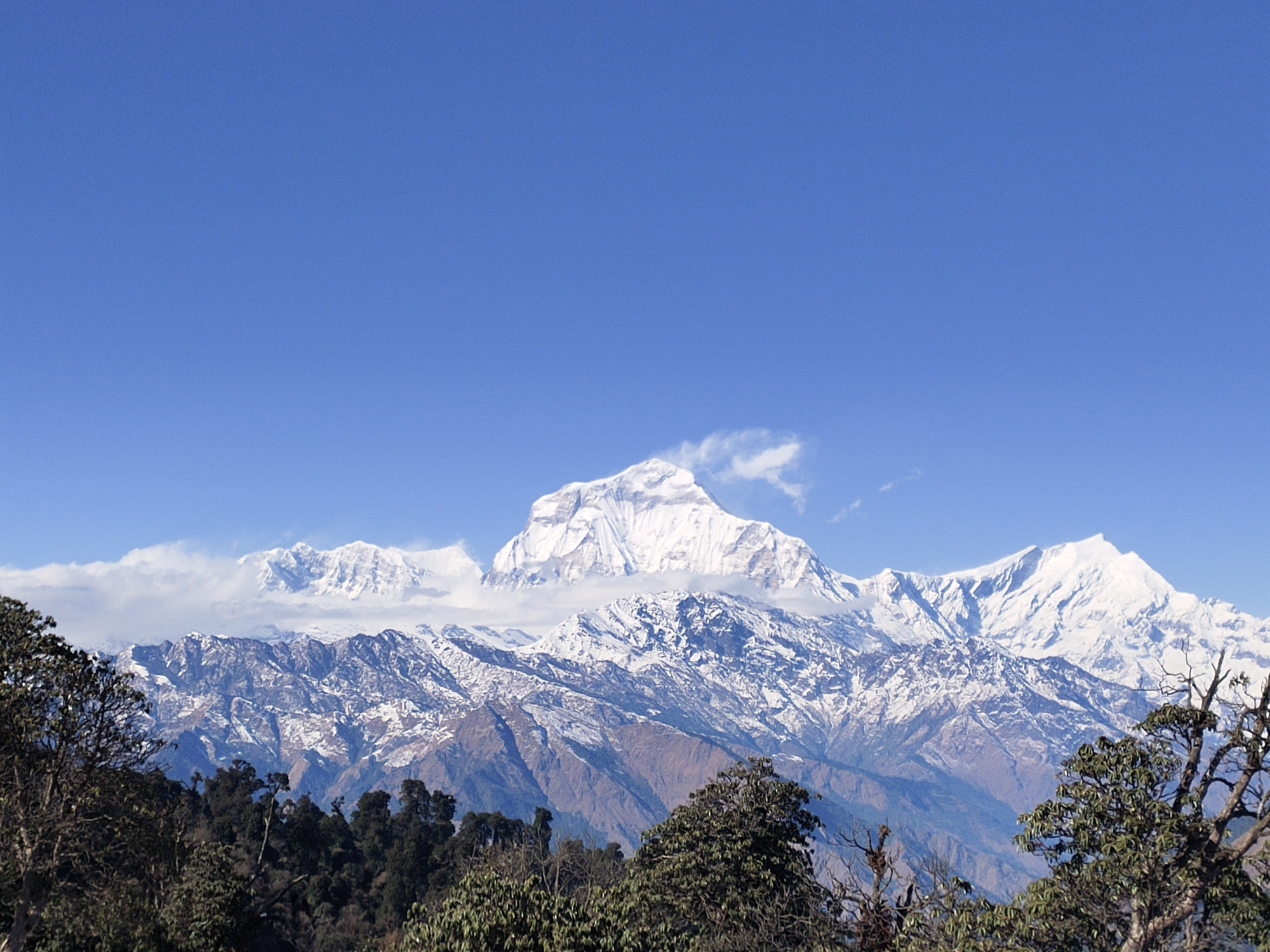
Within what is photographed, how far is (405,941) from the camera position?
35781 millimetres

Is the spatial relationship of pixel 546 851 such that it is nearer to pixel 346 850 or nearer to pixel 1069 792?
pixel 346 850

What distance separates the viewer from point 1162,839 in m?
29.0

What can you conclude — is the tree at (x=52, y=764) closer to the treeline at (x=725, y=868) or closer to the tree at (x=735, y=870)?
the treeline at (x=725, y=868)

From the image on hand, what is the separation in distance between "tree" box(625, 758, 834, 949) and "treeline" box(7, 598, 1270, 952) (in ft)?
0.49

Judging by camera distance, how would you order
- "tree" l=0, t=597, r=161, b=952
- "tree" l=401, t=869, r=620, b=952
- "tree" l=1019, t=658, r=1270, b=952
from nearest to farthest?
"tree" l=1019, t=658, r=1270, b=952
"tree" l=401, t=869, r=620, b=952
"tree" l=0, t=597, r=161, b=952

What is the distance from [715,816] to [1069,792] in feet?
97.5

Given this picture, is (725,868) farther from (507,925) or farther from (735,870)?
(507,925)

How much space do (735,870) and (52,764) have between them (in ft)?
109

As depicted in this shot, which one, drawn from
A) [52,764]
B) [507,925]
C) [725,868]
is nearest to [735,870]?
[725,868]

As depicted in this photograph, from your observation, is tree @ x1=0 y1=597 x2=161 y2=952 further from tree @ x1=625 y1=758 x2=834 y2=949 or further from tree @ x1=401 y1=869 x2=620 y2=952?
tree @ x1=625 y1=758 x2=834 y2=949

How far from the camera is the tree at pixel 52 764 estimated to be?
40.2 m

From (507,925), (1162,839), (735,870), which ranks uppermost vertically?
(1162,839)

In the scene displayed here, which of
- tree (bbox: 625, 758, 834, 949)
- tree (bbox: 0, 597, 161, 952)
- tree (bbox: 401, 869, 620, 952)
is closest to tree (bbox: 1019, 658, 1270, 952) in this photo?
tree (bbox: 401, 869, 620, 952)

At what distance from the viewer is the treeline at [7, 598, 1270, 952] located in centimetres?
3020
